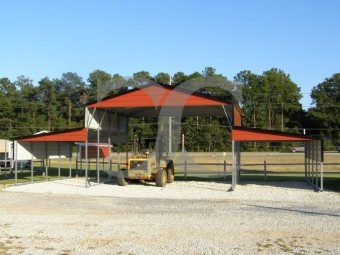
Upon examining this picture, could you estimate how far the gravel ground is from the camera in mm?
9172

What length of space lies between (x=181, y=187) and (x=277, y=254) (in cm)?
1395

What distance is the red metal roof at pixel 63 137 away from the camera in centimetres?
2370

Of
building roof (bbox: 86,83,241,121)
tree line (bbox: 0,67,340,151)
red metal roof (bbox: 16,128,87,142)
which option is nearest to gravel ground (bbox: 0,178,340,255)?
red metal roof (bbox: 16,128,87,142)

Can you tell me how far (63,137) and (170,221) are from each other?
13.3 m

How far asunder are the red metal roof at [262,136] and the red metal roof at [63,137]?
298 inches

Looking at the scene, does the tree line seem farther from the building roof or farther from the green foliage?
the building roof

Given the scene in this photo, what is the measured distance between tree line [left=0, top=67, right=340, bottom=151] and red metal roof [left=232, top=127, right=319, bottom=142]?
46571mm

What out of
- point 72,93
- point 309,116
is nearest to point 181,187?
point 309,116

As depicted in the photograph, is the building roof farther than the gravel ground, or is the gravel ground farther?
the building roof

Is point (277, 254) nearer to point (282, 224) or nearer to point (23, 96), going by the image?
point (282, 224)

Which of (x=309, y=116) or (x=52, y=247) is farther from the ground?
(x=309, y=116)

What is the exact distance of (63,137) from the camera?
2427 cm

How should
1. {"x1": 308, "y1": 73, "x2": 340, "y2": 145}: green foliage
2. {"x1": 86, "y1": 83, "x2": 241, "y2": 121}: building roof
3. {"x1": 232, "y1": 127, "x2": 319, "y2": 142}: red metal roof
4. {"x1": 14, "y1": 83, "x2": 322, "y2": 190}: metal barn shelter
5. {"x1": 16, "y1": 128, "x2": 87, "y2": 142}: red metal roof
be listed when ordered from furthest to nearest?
{"x1": 308, "y1": 73, "x2": 340, "y2": 145}: green foliage
{"x1": 16, "y1": 128, "x2": 87, "y2": 142}: red metal roof
{"x1": 86, "y1": 83, "x2": 241, "y2": 121}: building roof
{"x1": 14, "y1": 83, "x2": 322, "y2": 190}: metal barn shelter
{"x1": 232, "y1": 127, "x2": 319, "y2": 142}: red metal roof

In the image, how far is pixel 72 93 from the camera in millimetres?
92375
